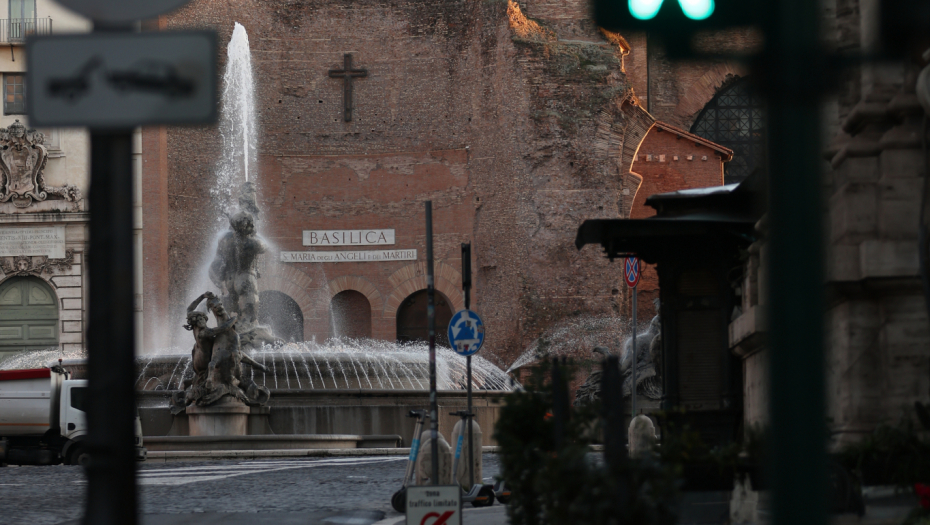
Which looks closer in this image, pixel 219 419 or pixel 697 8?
pixel 697 8

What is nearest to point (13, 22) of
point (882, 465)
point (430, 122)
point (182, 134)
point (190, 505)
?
point (182, 134)

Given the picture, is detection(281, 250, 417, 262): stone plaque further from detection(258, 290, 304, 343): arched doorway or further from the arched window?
the arched window

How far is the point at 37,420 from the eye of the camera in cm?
2016

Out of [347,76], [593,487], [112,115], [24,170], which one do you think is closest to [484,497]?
[593,487]

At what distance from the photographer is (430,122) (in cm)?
3641

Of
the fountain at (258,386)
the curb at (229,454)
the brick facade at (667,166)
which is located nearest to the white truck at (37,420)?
the fountain at (258,386)

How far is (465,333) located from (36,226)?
25845mm

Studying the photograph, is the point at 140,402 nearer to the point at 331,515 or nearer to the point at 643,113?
the point at 331,515

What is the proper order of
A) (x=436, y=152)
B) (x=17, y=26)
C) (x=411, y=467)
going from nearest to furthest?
(x=411, y=467), (x=17, y=26), (x=436, y=152)

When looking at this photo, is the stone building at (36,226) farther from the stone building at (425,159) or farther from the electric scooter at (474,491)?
the electric scooter at (474,491)

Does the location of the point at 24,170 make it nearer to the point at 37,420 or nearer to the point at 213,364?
the point at 37,420

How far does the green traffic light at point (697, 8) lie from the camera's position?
2.45 meters

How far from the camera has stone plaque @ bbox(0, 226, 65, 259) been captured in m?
35.2

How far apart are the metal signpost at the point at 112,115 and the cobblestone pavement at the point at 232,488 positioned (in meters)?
6.74
